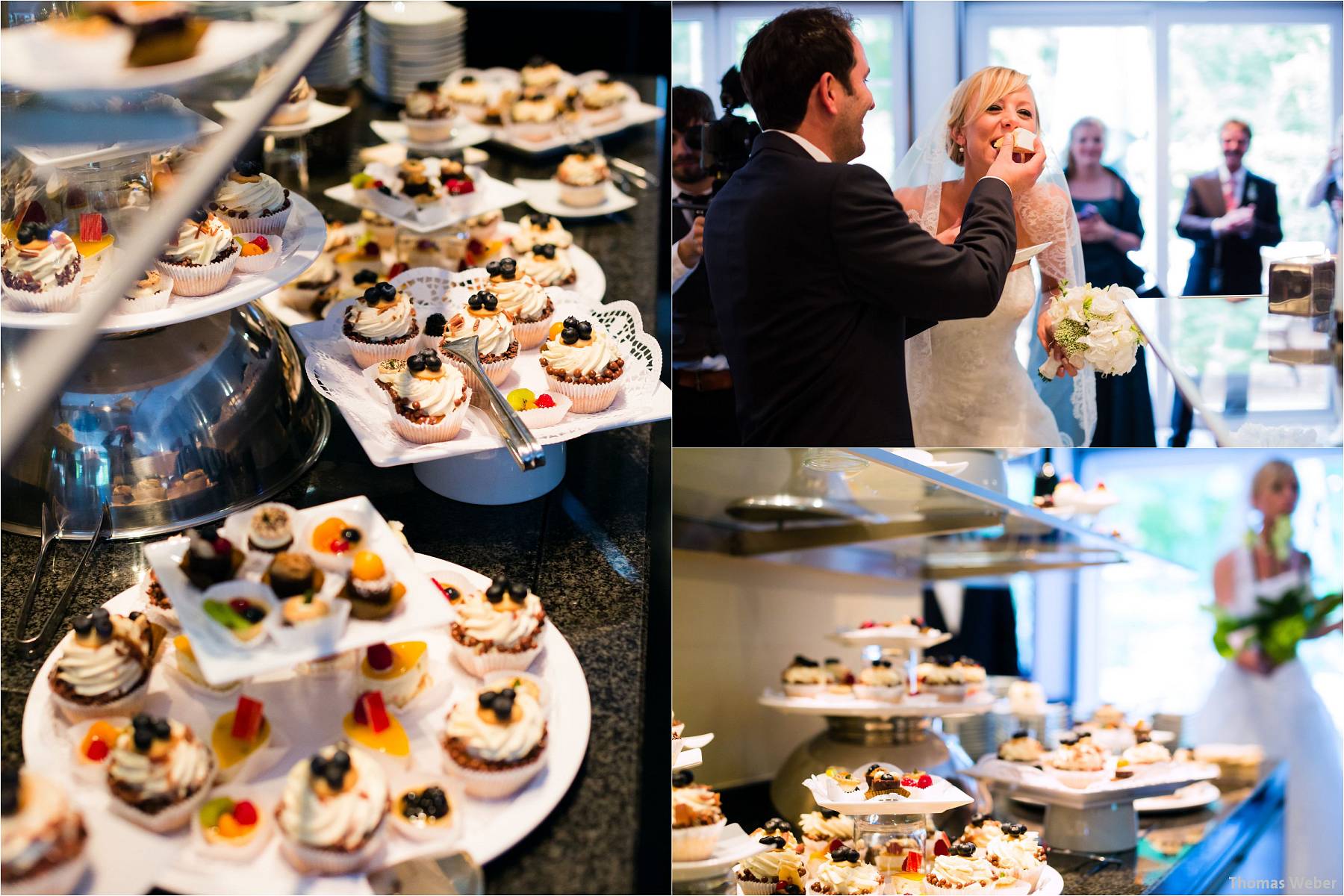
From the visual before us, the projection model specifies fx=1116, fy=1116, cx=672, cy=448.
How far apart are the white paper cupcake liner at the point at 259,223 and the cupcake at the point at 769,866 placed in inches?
53.1

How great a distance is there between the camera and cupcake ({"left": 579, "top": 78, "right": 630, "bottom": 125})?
344 cm

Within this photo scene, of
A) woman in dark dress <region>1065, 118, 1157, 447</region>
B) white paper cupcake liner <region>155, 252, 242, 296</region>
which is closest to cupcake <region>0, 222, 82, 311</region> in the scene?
white paper cupcake liner <region>155, 252, 242, 296</region>

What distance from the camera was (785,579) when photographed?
302cm

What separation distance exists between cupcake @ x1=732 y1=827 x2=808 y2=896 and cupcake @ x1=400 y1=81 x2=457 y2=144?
2147 millimetres

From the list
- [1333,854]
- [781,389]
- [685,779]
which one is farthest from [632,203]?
[1333,854]

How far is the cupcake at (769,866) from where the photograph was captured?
193 cm

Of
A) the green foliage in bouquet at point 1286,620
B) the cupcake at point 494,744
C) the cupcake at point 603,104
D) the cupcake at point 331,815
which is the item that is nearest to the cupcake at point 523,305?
the cupcake at point 494,744

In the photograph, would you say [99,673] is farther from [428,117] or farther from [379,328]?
[428,117]

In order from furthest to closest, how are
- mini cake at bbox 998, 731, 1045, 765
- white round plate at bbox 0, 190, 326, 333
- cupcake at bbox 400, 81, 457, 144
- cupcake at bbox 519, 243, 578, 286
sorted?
cupcake at bbox 400, 81, 457, 144 → mini cake at bbox 998, 731, 1045, 765 → cupcake at bbox 519, 243, 578, 286 → white round plate at bbox 0, 190, 326, 333

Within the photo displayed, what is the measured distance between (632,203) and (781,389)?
132cm

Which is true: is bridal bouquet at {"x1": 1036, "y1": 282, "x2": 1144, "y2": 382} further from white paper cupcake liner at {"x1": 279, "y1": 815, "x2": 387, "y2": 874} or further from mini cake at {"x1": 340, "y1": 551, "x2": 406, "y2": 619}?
white paper cupcake liner at {"x1": 279, "y1": 815, "x2": 387, "y2": 874}

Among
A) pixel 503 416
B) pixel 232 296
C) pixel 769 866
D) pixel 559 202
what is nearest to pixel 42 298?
pixel 232 296

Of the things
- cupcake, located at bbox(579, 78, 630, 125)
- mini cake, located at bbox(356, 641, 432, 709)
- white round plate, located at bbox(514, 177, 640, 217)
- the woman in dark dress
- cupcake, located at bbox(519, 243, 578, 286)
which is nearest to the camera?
mini cake, located at bbox(356, 641, 432, 709)

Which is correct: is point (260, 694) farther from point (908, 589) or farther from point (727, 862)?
point (908, 589)
